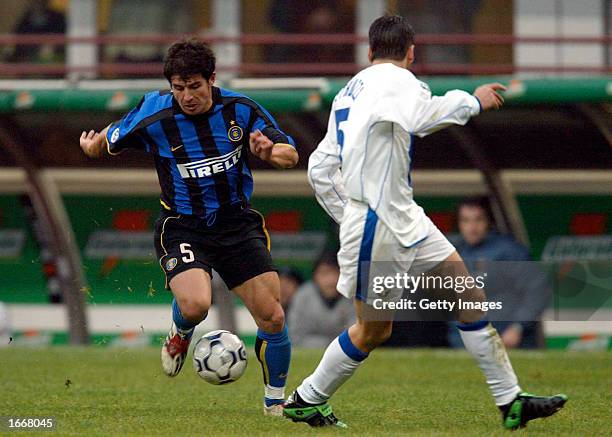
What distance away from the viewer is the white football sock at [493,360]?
6.02 meters

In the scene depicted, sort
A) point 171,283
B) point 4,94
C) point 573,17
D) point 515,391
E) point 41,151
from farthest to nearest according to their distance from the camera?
point 573,17 < point 41,151 < point 4,94 < point 171,283 < point 515,391

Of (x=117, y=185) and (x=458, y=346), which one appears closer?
(x=458, y=346)

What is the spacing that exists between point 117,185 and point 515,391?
8440 millimetres

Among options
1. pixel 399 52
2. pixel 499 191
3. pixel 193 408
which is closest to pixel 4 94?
pixel 499 191

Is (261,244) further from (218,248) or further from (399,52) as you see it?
(399,52)

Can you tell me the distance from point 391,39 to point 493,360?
1528 millimetres

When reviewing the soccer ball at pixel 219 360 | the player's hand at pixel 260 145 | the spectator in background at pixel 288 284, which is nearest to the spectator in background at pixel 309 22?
the spectator in background at pixel 288 284

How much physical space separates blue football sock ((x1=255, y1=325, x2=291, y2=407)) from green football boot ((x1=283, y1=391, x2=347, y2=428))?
53cm

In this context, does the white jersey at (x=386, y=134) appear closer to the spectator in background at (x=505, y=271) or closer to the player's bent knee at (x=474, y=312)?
the player's bent knee at (x=474, y=312)

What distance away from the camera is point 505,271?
11320mm

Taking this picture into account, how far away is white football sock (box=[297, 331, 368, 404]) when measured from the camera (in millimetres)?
6141

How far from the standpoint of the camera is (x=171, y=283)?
6.66 meters

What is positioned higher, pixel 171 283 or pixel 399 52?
pixel 399 52

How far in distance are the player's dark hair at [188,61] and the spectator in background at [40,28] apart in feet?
34.8
